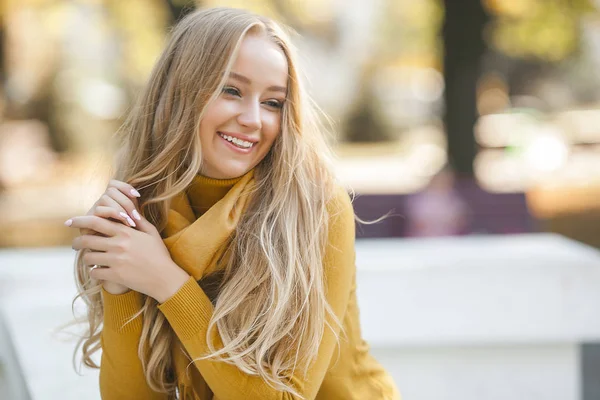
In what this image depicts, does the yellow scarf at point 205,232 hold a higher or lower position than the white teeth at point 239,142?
lower

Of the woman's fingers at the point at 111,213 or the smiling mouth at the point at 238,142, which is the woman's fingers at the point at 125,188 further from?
the smiling mouth at the point at 238,142

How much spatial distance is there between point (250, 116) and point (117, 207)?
1.24 ft

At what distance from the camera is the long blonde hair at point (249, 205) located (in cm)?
158

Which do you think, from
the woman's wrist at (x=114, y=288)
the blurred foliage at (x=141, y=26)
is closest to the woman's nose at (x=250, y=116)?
the woman's wrist at (x=114, y=288)

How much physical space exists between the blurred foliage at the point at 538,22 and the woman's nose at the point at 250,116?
661 centimetres

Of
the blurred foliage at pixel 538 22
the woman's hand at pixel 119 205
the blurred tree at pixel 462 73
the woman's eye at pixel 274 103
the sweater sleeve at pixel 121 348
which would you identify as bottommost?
the sweater sleeve at pixel 121 348

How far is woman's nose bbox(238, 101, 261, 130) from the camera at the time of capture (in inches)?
63.7

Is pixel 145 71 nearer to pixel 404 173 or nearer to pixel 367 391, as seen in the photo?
pixel 404 173

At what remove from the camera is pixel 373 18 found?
45.8ft

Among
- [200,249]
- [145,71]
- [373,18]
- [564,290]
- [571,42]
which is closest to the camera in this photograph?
[200,249]

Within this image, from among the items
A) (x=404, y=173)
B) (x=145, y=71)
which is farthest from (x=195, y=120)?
(x=404, y=173)

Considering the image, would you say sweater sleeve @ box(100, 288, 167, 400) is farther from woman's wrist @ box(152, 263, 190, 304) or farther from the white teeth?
the white teeth

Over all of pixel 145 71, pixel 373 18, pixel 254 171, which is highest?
pixel 373 18

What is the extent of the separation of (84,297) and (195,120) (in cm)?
59
